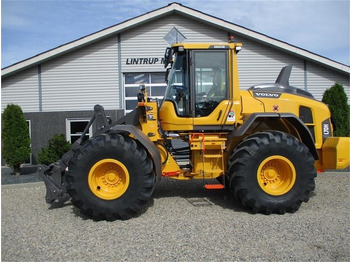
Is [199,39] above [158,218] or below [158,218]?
above

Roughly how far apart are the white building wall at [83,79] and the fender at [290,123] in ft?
26.1

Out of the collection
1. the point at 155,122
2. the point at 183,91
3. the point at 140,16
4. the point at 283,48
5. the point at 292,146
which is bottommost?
the point at 292,146

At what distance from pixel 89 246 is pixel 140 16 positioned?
32.8ft

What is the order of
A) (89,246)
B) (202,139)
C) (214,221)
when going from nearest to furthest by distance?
(89,246) < (214,221) < (202,139)

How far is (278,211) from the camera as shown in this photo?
541 centimetres

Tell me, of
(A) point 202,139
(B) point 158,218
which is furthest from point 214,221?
(A) point 202,139

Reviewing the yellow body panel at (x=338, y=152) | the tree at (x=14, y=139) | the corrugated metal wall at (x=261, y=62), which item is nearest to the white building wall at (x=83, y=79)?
the tree at (x=14, y=139)

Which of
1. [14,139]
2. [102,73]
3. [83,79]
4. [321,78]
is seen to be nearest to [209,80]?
[14,139]

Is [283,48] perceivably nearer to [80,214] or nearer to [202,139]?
[202,139]

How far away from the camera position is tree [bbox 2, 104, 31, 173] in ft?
33.2

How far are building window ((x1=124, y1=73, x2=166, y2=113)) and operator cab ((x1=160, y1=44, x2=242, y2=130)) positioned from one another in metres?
6.97

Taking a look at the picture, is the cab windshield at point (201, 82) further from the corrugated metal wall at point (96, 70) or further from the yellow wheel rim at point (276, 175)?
the corrugated metal wall at point (96, 70)

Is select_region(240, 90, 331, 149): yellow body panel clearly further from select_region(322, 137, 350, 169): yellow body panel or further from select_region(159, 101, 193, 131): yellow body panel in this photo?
select_region(159, 101, 193, 131): yellow body panel

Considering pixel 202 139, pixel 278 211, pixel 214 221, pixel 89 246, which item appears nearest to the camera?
pixel 89 246
